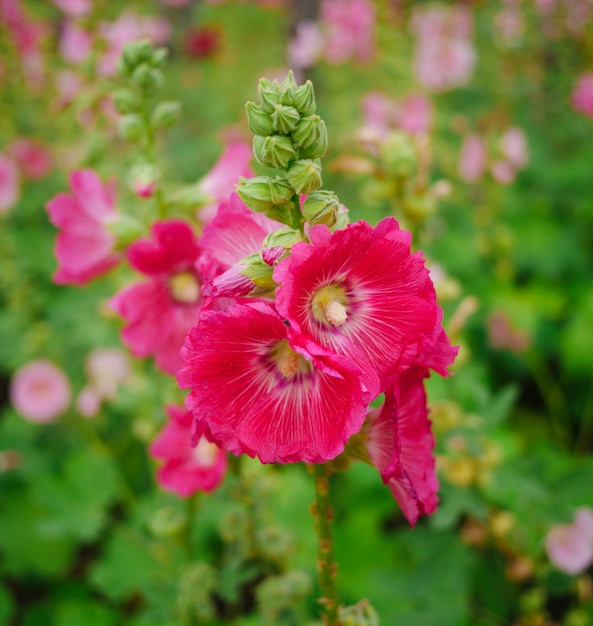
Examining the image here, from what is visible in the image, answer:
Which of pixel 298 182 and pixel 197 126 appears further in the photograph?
pixel 197 126

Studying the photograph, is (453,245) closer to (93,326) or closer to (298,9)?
(93,326)

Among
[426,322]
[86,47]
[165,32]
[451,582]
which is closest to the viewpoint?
[426,322]

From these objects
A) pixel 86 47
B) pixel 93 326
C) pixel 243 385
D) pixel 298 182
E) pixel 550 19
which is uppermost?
pixel 550 19

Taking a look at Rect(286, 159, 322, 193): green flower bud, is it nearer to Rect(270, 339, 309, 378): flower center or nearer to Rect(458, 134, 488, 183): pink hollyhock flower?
Rect(270, 339, 309, 378): flower center

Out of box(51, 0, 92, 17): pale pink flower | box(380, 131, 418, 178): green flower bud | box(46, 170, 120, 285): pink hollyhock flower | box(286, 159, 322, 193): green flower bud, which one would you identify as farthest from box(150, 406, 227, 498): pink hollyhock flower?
box(51, 0, 92, 17): pale pink flower

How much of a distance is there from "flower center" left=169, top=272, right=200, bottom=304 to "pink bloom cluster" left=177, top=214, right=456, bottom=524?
52cm

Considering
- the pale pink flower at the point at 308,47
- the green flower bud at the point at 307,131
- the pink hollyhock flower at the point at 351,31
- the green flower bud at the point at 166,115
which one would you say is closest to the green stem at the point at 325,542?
the green flower bud at the point at 307,131

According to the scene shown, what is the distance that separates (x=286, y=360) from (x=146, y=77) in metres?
0.87

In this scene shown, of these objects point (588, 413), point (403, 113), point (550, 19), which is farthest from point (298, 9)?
point (588, 413)

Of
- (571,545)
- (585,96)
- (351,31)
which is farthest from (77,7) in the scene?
(585,96)

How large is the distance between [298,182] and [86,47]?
7.04ft

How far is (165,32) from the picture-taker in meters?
5.68

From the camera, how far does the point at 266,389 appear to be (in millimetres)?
930

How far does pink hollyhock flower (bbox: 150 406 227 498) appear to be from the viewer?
1.49 metres
